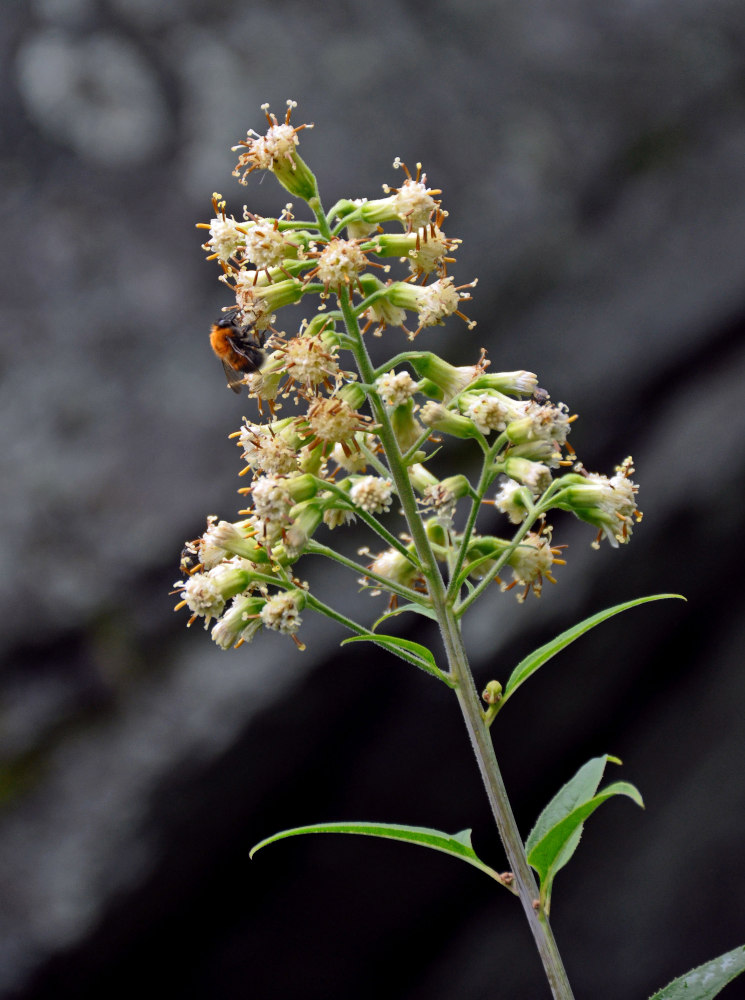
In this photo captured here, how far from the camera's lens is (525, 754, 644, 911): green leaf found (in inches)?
23.2

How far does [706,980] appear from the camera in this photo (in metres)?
0.64

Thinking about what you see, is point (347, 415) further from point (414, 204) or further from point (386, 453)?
point (414, 204)


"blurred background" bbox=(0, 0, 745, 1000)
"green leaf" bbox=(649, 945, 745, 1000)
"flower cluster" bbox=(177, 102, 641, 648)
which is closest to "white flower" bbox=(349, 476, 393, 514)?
"flower cluster" bbox=(177, 102, 641, 648)

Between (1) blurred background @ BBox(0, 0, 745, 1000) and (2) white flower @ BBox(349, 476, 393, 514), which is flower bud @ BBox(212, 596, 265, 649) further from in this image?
(1) blurred background @ BBox(0, 0, 745, 1000)

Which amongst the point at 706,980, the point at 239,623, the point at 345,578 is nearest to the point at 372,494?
the point at 239,623

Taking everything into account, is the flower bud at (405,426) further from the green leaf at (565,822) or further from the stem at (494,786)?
the green leaf at (565,822)

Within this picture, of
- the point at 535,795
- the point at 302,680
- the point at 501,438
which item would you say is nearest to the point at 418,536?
the point at 501,438

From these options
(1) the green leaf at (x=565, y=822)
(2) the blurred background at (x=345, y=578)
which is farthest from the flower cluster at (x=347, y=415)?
(2) the blurred background at (x=345, y=578)

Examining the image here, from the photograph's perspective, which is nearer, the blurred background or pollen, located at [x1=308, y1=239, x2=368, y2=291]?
pollen, located at [x1=308, y1=239, x2=368, y2=291]

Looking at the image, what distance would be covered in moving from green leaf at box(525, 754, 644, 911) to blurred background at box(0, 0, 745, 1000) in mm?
661

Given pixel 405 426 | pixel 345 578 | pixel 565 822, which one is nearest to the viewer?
pixel 565 822

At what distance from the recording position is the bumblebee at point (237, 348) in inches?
29.6

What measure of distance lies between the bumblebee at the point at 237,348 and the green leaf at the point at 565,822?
458 mm

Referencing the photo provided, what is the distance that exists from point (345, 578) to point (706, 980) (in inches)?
34.8
